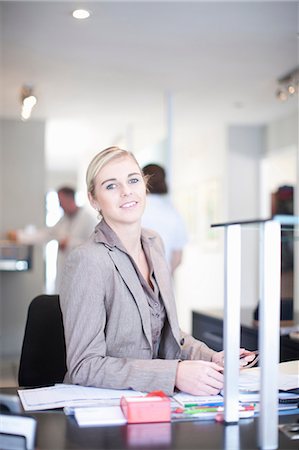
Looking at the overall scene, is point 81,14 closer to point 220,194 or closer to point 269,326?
point 269,326

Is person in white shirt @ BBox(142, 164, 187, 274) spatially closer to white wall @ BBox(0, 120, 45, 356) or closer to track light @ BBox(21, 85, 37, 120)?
track light @ BBox(21, 85, 37, 120)

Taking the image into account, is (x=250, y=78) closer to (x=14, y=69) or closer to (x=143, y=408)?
(x=14, y=69)

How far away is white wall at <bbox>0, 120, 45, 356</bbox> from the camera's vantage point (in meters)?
6.81

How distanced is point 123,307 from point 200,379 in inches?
11.5

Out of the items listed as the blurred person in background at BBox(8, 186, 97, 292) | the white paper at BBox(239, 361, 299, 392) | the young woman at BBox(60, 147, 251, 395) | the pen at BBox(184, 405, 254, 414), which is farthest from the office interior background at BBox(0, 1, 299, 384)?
the pen at BBox(184, 405, 254, 414)

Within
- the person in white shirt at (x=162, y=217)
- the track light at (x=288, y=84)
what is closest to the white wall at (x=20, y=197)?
Answer: the track light at (x=288, y=84)

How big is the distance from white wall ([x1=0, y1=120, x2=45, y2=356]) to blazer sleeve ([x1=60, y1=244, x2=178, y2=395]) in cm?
522

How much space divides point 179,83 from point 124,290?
3.95 metres

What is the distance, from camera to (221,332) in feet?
9.25

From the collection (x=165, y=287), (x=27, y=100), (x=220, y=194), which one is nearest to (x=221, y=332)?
(x=165, y=287)

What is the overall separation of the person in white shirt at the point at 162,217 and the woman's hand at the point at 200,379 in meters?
2.15

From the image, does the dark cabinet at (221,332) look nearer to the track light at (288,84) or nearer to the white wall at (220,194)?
the track light at (288,84)

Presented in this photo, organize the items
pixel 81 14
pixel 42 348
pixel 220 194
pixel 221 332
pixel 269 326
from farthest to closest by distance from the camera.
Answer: pixel 220 194 → pixel 81 14 → pixel 221 332 → pixel 42 348 → pixel 269 326

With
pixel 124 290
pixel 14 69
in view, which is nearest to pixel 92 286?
pixel 124 290
